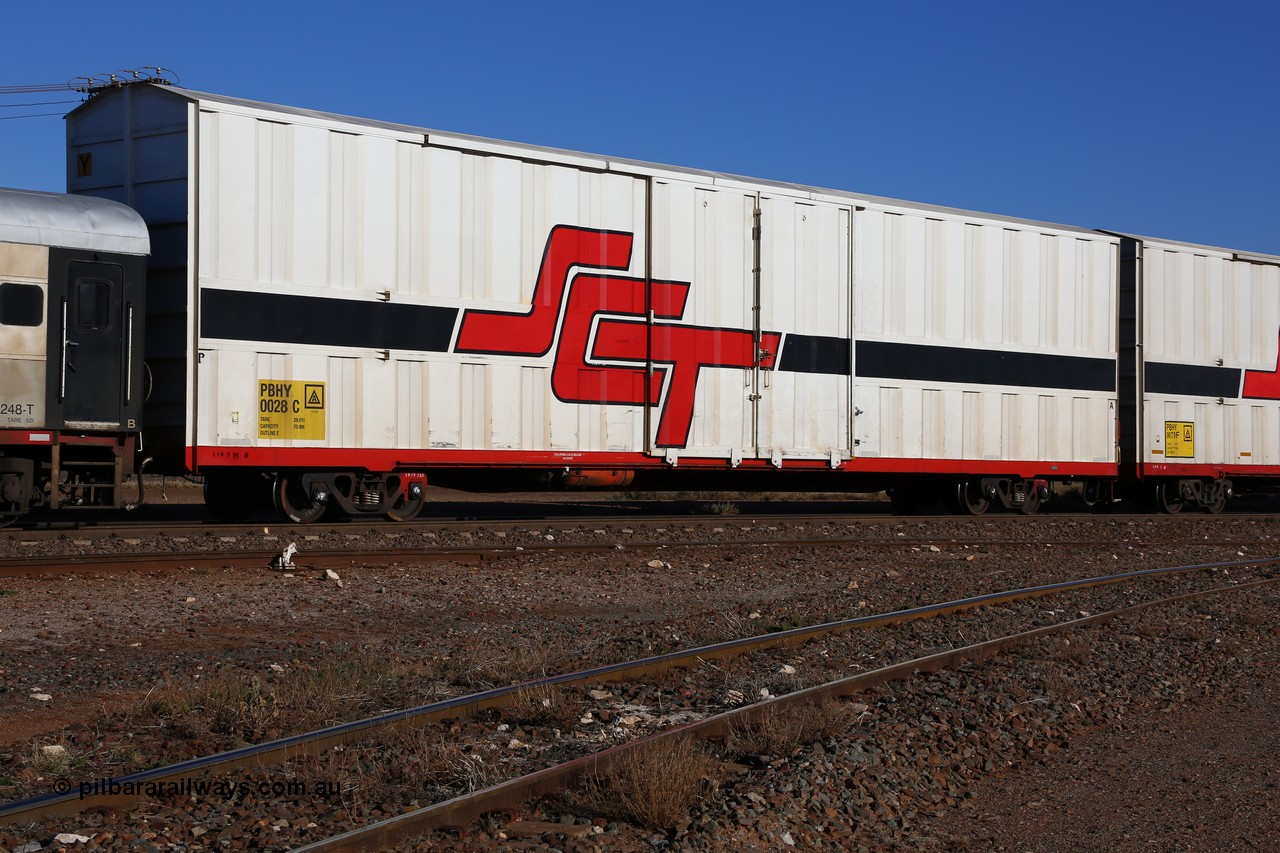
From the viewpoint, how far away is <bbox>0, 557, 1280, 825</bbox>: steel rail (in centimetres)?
416

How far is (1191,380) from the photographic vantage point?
2056 centimetres

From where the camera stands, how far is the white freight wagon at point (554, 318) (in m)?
12.4

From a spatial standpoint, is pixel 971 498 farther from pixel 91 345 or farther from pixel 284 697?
pixel 284 697

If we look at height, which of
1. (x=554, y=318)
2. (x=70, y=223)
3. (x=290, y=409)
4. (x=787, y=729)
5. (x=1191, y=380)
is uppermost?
(x=70, y=223)

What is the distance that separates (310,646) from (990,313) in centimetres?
1350

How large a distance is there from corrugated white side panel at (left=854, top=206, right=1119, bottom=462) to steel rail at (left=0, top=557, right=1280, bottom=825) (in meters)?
7.68

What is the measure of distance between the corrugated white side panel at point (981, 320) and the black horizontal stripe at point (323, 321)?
658 centimetres

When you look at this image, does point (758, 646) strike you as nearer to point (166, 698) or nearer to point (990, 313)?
point (166, 698)

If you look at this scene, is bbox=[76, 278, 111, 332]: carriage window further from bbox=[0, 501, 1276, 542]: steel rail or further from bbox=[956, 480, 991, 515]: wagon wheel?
bbox=[956, 480, 991, 515]: wagon wheel

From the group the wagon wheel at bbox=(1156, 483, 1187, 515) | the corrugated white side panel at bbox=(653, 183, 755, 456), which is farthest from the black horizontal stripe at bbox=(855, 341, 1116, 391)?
the wagon wheel at bbox=(1156, 483, 1187, 515)

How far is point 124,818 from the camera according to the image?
4.18 metres

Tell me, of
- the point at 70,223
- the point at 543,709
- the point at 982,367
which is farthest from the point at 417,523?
the point at 982,367

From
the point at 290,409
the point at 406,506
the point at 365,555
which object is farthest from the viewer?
the point at 406,506

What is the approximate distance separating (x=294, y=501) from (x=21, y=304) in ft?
12.4
